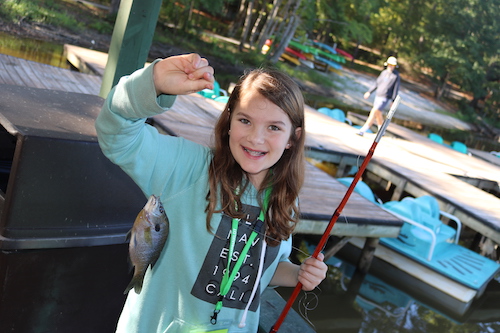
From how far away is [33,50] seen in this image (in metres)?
14.1

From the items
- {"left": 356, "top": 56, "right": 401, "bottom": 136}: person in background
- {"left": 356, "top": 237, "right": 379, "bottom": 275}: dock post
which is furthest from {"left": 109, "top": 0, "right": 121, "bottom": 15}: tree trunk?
{"left": 356, "top": 237, "right": 379, "bottom": 275}: dock post

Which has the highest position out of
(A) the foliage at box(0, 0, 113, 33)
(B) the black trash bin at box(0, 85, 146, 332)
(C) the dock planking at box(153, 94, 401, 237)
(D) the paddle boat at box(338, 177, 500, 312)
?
(B) the black trash bin at box(0, 85, 146, 332)

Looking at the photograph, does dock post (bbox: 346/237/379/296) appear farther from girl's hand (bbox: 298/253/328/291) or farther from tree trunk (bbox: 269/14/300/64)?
tree trunk (bbox: 269/14/300/64)

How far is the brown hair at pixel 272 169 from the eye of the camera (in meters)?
1.94

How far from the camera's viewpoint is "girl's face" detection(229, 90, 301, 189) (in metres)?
1.97

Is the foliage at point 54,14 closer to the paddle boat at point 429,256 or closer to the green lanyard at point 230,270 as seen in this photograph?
the paddle boat at point 429,256

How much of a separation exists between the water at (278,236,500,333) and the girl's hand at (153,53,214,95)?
4668 millimetres

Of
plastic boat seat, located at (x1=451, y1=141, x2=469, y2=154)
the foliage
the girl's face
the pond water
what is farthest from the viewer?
the foliage

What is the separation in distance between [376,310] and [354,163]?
10.7 ft

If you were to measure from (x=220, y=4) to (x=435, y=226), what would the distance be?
1951 centimetres

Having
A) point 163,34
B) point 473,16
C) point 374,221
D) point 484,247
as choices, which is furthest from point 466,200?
point 473,16

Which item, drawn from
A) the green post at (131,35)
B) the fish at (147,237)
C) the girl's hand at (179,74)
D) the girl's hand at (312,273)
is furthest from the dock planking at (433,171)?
the girl's hand at (179,74)

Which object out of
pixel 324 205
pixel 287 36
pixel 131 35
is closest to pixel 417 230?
pixel 324 205

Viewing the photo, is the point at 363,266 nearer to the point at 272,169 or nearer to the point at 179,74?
the point at 272,169
